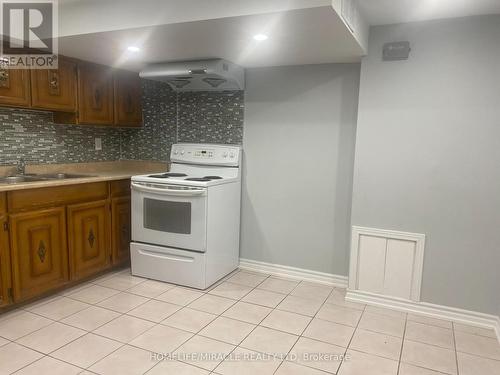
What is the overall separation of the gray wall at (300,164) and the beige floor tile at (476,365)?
3.63ft

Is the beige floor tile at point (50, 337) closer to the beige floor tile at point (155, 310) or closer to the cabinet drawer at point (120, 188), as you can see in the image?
the beige floor tile at point (155, 310)

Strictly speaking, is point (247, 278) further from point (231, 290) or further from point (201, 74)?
point (201, 74)

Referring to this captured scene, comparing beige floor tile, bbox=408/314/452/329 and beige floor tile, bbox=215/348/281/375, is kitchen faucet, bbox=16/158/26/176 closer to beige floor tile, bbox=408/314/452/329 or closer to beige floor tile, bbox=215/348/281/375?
beige floor tile, bbox=215/348/281/375

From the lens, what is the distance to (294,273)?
325cm

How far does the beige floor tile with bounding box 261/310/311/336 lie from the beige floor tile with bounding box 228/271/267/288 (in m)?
0.55

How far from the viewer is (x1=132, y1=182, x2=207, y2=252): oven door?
9.32ft

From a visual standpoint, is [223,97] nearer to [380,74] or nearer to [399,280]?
[380,74]

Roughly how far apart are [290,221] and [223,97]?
1335mm

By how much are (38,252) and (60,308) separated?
433 mm

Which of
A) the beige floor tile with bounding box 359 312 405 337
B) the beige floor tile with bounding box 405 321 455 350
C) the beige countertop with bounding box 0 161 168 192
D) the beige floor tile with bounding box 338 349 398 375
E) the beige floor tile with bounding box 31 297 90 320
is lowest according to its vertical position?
the beige floor tile with bounding box 31 297 90 320

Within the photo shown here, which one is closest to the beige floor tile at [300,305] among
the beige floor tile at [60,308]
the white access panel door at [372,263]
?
the white access panel door at [372,263]

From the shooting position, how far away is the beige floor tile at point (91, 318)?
7.56 ft

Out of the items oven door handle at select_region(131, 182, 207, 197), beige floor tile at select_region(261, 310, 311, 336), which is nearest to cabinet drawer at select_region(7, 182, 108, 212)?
oven door handle at select_region(131, 182, 207, 197)

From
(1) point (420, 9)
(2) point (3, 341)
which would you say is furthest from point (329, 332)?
(1) point (420, 9)
